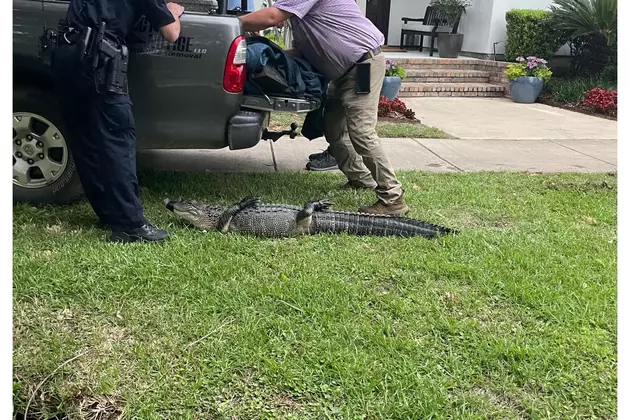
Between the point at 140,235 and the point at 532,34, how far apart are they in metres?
10.6

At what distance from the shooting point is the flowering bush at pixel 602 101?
1057cm

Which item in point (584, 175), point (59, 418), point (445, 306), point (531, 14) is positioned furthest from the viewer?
point (531, 14)

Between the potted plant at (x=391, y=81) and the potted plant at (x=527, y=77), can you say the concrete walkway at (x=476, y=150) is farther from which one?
the potted plant at (x=527, y=77)

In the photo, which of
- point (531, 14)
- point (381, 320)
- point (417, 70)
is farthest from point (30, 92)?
point (531, 14)

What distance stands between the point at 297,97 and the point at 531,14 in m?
9.30

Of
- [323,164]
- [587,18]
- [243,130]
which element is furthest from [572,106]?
[243,130]

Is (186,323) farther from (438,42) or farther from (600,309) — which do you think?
(438,42)

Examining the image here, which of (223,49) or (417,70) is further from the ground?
(417,70)

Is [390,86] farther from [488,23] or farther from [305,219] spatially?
[305,219]

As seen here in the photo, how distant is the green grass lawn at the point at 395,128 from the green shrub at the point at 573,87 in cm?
456

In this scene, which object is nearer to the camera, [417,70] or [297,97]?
[297,97]

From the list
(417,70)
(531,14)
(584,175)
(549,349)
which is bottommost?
(549,349)

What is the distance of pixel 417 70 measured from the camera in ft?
40.9

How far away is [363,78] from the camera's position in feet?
15.0
